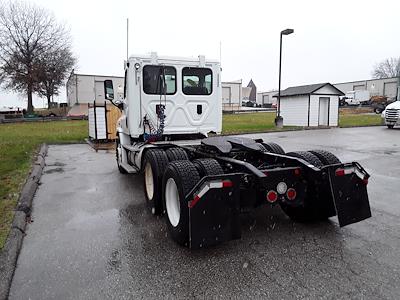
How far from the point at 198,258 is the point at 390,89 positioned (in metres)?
64.9

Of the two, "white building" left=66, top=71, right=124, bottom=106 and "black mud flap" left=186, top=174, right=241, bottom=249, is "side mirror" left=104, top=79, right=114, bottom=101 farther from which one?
"white building" left=66, top=71, right=124, bottom=106

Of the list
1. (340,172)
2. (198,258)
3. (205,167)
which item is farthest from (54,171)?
(340,172)

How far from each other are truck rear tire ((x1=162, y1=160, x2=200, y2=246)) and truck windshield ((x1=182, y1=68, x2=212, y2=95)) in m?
3.30

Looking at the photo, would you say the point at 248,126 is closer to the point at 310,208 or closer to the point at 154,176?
the point at 154,176

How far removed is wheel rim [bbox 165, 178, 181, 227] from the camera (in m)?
4.16

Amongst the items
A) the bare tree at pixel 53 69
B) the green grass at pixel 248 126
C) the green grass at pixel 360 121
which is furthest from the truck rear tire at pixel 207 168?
the bare tree at pixel 53 69

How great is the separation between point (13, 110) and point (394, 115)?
45.7 m

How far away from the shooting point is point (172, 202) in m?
4.30

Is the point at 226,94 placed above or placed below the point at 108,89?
above

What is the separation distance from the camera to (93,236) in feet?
14.3

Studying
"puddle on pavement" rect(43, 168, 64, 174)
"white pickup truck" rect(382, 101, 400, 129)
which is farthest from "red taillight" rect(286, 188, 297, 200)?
"white pickup truck" rect(382, 101, 400, 129)

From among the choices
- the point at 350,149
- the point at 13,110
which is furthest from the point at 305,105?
the point at 13,110

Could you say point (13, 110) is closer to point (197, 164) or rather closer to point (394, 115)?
point (394, 115)

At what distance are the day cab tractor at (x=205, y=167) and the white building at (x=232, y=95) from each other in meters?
53.3
